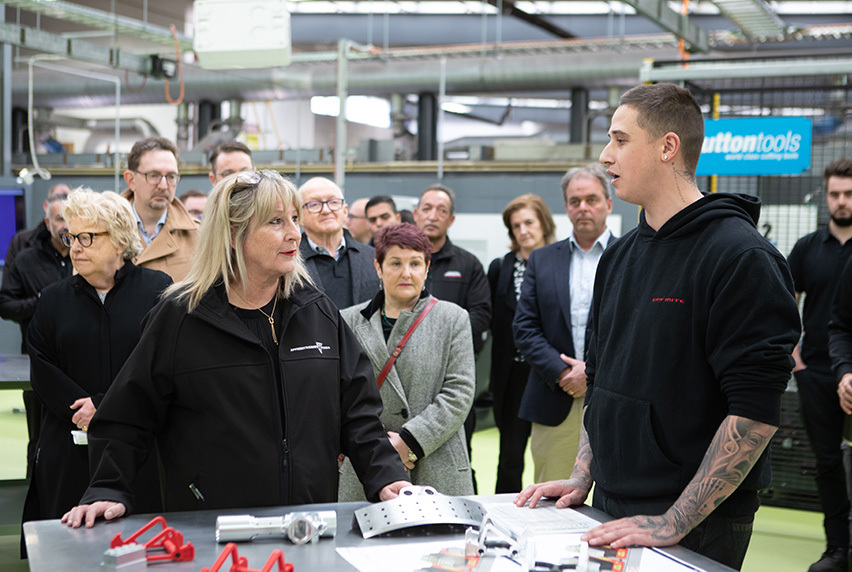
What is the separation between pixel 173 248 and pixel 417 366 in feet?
3.95

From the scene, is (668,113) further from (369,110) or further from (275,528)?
(369,110)

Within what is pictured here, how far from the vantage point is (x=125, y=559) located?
1404 millimetres

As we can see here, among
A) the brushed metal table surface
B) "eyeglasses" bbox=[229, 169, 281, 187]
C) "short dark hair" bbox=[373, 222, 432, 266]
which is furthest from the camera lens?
"short dark hair" bbox=[373, 222, 432, 266]

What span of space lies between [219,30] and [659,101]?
3.42 m

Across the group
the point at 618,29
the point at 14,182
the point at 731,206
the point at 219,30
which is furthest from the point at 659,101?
the point at 618,29

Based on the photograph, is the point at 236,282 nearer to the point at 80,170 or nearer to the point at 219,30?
the point at 219,30

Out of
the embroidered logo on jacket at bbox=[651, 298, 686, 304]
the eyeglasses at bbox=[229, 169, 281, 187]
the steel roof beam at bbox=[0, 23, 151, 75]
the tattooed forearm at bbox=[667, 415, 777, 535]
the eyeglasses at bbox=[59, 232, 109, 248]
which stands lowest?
the tattooed forearm at bbox=[667, 415, 777, 535]

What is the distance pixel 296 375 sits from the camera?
1.90 metres

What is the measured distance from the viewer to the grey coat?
9.14ft

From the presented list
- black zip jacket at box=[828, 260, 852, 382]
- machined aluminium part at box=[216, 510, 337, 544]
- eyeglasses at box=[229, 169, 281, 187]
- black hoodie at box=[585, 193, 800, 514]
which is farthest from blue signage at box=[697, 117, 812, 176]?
machined aluminium part at box=[216, 510, 337, 544]

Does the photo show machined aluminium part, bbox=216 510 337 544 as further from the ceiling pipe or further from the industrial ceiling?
the ceiling pipe

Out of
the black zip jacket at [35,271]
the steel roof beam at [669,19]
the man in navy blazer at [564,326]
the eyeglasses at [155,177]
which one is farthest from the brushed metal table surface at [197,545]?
the steel roof beam at [669,19]

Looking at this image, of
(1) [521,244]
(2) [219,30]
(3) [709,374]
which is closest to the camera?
(3) [709,374]

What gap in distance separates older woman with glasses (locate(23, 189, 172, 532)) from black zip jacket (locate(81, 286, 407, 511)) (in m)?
0.86
